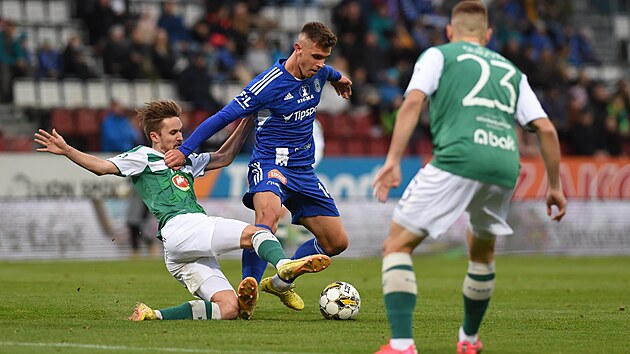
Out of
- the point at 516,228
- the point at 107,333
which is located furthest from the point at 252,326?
the point at 516,228

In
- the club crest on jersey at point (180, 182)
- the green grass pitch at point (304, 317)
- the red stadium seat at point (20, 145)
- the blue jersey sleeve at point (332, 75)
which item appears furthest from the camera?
the red stadium seat at point (20, 145)

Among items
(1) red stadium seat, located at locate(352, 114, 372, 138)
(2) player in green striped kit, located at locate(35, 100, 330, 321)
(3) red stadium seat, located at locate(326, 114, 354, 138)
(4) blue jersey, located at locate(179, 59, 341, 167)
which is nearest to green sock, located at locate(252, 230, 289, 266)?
(2) player in green striped kit, located at locate(35, 100, 330, 321)

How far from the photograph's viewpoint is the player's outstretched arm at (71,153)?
8.26 m

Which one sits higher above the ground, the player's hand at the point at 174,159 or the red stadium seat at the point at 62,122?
the player's hand at the point at 174,159

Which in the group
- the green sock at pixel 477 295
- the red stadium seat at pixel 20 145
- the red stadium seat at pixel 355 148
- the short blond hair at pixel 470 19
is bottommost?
the red stadium seat at pixel 355 148

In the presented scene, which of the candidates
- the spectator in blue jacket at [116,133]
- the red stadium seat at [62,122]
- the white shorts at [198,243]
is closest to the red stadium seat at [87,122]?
the red stadium seat at [62,122]

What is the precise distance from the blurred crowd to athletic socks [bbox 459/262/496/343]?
15.8 m

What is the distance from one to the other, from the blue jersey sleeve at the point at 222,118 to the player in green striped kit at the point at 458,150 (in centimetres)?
269

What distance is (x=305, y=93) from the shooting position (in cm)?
990

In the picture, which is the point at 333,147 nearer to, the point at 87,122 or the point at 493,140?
the point at 87,122

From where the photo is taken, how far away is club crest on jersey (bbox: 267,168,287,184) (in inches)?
383

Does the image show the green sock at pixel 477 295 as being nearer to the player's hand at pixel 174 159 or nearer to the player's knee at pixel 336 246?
the player's hand at pixel 174 159

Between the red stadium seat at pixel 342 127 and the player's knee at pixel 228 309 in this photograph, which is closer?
the player's knee at pixel 228 309

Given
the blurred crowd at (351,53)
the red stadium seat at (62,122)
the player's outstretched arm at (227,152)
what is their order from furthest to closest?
the blurred crowd at (351,53) < the red stadium seat at (62,122) < the player's outstretched arm at (227,152)
